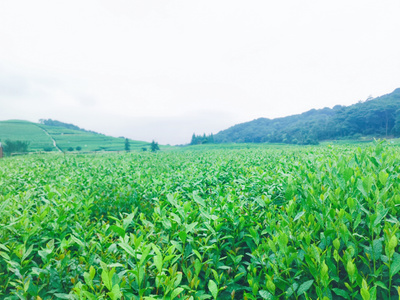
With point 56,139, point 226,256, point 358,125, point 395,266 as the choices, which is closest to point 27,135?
point 56,139

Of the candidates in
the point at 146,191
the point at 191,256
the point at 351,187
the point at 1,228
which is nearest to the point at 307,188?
the point at 351,187

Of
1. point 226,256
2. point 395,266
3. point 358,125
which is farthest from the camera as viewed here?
point 358,125

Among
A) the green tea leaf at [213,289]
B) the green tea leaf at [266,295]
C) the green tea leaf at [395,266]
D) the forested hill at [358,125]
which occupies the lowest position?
the green tea leaf at [266,295]

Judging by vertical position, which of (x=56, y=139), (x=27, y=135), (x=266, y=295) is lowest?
(x=266, y=295)

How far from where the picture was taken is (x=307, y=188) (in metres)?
2.36

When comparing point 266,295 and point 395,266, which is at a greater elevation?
point 395,266

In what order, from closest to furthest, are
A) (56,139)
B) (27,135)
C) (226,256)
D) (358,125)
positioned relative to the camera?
1. (226,256)
2. (358,125)
3. (27,135)
4. (56,139)

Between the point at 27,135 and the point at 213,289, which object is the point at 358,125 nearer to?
the point at 213,289

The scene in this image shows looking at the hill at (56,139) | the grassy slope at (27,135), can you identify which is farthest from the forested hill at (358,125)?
the grassy slope at (27,135)

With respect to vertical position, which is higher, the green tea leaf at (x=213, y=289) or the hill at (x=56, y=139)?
the hill at (x=56, y=139)

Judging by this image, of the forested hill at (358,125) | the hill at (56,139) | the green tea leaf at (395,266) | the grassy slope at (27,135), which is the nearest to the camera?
the green tea leaf at (395,266)

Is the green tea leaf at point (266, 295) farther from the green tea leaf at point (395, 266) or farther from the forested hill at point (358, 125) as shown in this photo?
the forested hill at point (358, 125)

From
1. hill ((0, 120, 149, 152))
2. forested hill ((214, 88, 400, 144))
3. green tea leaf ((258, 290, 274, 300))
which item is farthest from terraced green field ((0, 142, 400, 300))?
hill ((0, 120, 149, 152))

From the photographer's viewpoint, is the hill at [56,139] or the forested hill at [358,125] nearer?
the forested hill at [358,125]
